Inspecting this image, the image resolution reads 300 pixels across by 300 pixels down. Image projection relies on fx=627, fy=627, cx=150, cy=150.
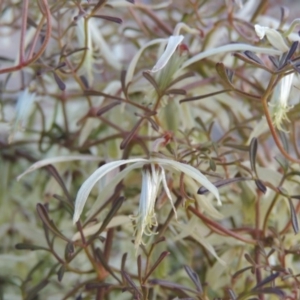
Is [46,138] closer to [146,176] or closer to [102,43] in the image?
[102,43]

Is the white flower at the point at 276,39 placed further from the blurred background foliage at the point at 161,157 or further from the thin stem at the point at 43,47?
the thin stem at the point at 43,47

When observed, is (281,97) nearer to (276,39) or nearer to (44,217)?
(276,39)

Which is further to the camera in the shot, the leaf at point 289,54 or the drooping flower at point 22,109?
the drooping flower at point 22,109

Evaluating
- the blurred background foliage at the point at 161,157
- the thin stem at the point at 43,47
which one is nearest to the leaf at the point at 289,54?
the blurred background foliage at the point at 161,157

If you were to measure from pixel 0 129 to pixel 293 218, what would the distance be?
280mm

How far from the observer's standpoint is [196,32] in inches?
16.2

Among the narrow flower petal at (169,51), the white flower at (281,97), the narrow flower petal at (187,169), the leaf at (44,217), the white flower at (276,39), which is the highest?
the white flower at (276,39)

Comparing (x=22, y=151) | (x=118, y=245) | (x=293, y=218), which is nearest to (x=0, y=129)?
(x=22, y=151)

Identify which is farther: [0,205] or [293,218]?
[0,205]

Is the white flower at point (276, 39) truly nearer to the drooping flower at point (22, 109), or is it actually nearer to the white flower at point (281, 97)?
the white flower at point (281, 97)

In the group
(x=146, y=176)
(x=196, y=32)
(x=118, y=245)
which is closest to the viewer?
(x=146, y=176)

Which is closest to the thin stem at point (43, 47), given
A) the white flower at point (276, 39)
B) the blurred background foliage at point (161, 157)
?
the blurred background foliage at point (161, 157)

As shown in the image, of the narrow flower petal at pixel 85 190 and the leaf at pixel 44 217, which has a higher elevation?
the narrow flower petal at pixel 85 190

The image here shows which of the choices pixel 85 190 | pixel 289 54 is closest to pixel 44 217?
pixel 85 190
